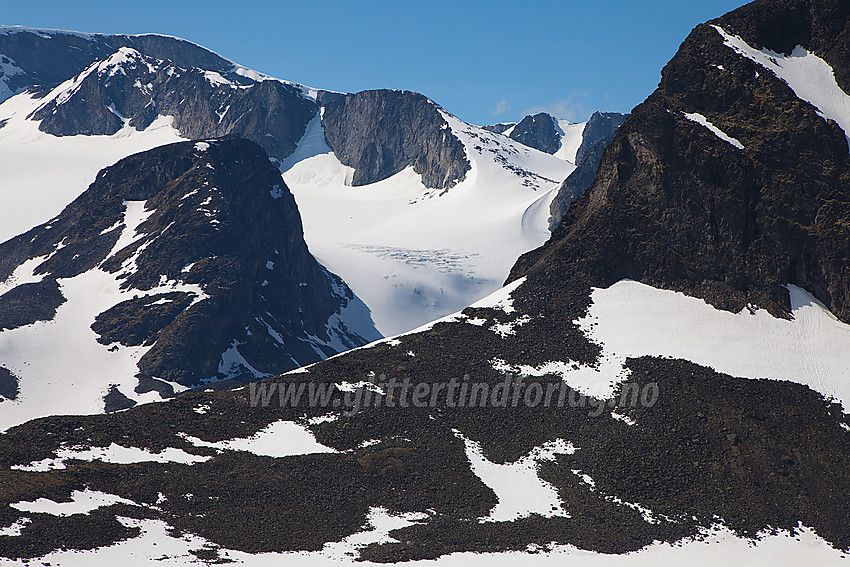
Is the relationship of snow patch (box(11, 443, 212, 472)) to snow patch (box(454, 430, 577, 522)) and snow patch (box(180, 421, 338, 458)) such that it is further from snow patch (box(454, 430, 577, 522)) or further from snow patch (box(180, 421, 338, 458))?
snow patch (box(454, 430, 577, 522))

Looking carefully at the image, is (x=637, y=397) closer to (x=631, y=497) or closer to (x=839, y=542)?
(x=631, y=497)

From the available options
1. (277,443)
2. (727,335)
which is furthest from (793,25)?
(277,443)

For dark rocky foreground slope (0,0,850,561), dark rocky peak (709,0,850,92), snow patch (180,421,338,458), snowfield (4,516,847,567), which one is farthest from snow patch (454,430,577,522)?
dark rocky peak (709,0,850,92)

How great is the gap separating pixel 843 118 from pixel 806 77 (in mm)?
7629

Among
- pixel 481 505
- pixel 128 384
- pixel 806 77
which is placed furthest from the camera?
pixel 128 384

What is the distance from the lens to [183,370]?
174m

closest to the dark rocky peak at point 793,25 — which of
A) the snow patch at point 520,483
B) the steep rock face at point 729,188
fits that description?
the steep rock face at point 729,188

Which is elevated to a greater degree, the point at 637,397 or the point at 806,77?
the point at 806,77

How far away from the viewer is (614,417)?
251 ft

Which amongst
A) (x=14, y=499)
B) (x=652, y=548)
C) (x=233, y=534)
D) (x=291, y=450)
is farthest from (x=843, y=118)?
(x=14, y=499)

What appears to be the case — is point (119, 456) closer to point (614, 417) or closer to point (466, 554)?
point (466, 554)

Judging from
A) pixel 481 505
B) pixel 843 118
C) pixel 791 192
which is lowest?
pixel 481 505

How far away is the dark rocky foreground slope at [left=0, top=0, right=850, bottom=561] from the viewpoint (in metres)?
59.3

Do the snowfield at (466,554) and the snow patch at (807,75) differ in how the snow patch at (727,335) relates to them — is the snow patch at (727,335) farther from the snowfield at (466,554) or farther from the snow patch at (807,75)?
the snow patch at (807,75)
